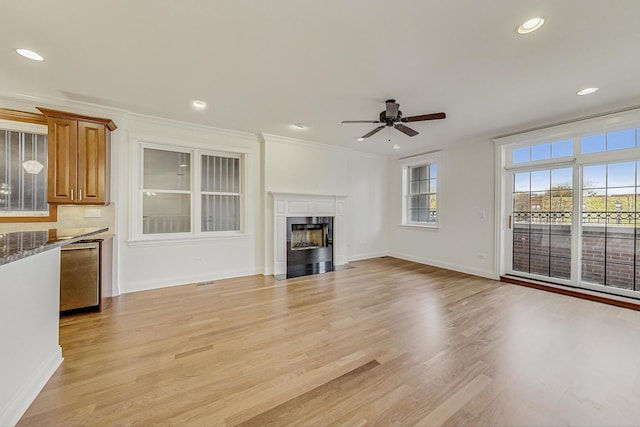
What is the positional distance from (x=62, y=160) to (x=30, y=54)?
1.28 m

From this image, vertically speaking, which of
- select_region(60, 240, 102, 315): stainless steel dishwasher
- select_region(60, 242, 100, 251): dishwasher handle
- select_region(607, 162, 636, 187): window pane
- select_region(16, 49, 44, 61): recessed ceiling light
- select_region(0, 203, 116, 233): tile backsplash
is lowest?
select_region(60, 240, 102, 315): stainless steel dishwasher

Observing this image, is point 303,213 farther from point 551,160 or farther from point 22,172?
point 551,160

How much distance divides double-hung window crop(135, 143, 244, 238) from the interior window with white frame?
4025 millimetres

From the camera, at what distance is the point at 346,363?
2.07m

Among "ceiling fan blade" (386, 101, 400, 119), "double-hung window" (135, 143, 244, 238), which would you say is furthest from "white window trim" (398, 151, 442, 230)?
"double-hung window" (135, 143, 244, 238)

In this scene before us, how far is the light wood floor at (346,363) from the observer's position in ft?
5.17

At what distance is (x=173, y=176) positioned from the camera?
4250mm

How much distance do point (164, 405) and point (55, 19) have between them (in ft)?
9.54

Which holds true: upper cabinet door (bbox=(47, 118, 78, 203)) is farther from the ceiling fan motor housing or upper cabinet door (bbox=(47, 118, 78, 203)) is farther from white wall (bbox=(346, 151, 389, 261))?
white wall (bbox=(346, 151, 389, 261))

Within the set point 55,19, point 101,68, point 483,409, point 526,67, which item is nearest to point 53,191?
point 101,68

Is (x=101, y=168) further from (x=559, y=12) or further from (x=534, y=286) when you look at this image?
(x=534, y=286)

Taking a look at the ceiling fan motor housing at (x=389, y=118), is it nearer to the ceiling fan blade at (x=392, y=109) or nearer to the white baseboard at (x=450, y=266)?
the ceiling fan blade at (x=392, y=109)

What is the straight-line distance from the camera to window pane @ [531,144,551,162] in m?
4.11

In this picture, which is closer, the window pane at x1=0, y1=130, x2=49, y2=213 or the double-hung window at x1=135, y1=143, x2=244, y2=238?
the window pane at x1=0, y1=130, x2=49, y2=213
